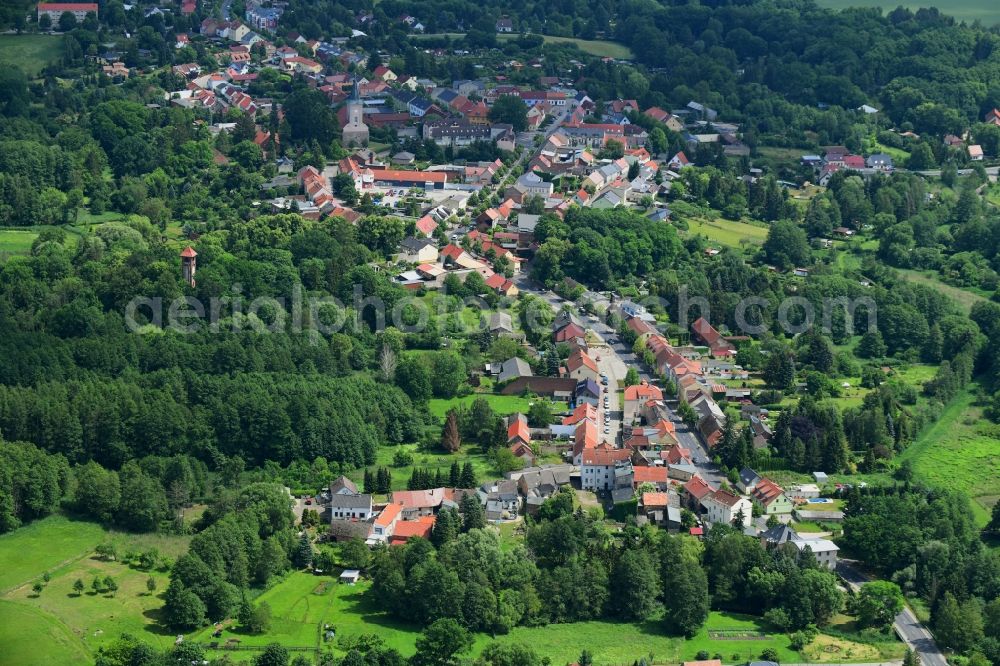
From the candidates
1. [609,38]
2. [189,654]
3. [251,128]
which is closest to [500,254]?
[251,128]

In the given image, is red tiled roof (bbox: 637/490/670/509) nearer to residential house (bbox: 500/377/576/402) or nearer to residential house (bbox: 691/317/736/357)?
residential house (bbox: 500/377/576/402)

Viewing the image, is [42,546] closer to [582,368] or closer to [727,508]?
[727,508]

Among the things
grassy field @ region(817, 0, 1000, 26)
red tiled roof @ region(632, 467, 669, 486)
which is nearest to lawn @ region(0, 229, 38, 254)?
red tiled roof @ region(632, 467, 669, 486)

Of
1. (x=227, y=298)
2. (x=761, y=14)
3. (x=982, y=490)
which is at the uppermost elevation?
(x=761, y=14)

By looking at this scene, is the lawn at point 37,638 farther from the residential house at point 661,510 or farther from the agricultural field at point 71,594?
the residential house at point 661,510

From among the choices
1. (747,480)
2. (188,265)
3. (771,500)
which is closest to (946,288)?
(747,480)

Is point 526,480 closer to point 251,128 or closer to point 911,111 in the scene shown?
point 251,128
